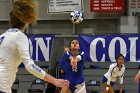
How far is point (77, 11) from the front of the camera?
38.9 ft

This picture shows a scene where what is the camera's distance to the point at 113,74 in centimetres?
969

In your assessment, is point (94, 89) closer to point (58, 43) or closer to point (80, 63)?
point (58, 43)

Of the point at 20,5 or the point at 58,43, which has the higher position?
the point at 20,5

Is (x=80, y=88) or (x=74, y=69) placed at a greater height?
(x=74, y=69)

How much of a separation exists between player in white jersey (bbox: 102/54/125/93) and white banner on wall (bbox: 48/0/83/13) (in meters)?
3.85

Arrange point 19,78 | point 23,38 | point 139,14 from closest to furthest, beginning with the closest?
point 23,38 < point 19,78 < point 139,14

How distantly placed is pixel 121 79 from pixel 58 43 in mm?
3028

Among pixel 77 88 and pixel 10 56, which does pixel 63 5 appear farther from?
pixel 10 56

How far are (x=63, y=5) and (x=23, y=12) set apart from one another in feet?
34.0

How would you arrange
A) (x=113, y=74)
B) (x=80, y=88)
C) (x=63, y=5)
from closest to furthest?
(x=80, y=88) → (x=113, y=74) → (x=63, y=5)

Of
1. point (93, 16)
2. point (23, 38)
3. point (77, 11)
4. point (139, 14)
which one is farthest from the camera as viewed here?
point (93, 16)

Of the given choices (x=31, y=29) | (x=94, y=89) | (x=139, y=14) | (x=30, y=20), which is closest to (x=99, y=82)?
(x=94, y=89)

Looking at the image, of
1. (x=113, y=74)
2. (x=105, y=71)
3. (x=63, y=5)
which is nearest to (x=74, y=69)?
(x=113, y=74)

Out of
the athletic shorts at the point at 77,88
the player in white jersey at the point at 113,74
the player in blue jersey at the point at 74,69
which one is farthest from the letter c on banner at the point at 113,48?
the athletic shorts at the point at 77,88
